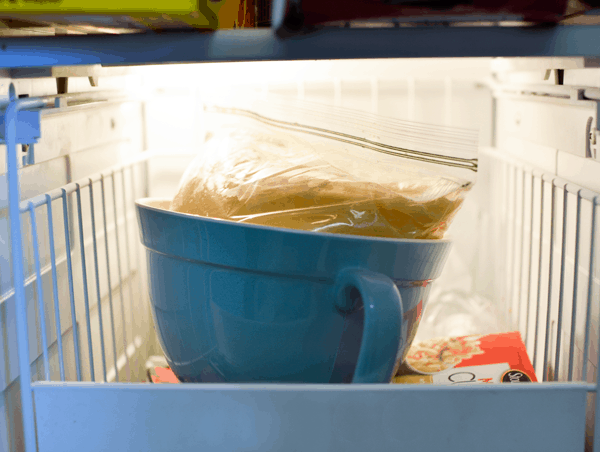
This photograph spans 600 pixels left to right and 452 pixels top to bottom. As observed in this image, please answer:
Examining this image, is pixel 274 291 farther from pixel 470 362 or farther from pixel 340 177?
pixel 470 362

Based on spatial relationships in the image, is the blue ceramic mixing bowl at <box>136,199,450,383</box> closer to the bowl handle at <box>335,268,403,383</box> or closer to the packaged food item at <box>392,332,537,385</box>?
the bowl handle at <box>335,268,403,383</box>

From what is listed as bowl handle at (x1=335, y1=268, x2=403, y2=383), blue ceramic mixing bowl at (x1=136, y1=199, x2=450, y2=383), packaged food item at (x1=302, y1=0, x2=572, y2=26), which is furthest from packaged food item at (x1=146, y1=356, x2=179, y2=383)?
packaged food item at (x1=302, y1=0, x2=572, y2=26)

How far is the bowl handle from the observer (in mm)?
349

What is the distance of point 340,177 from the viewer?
440 mm

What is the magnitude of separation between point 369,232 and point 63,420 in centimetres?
27

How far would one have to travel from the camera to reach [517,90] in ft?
2.63

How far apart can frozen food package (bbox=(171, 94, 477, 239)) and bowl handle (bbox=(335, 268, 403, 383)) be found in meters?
0.06

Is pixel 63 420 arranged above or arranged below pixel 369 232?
below

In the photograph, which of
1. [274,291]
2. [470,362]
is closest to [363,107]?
[470,362]

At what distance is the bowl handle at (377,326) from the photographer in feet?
1.14

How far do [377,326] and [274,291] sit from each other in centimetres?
9

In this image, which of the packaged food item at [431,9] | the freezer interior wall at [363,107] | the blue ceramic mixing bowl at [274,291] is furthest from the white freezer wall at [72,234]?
the packaged food item at [431,9]

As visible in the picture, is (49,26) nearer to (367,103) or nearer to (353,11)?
(353,11)

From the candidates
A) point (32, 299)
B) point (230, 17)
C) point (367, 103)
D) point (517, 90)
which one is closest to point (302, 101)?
point (230, 17)
